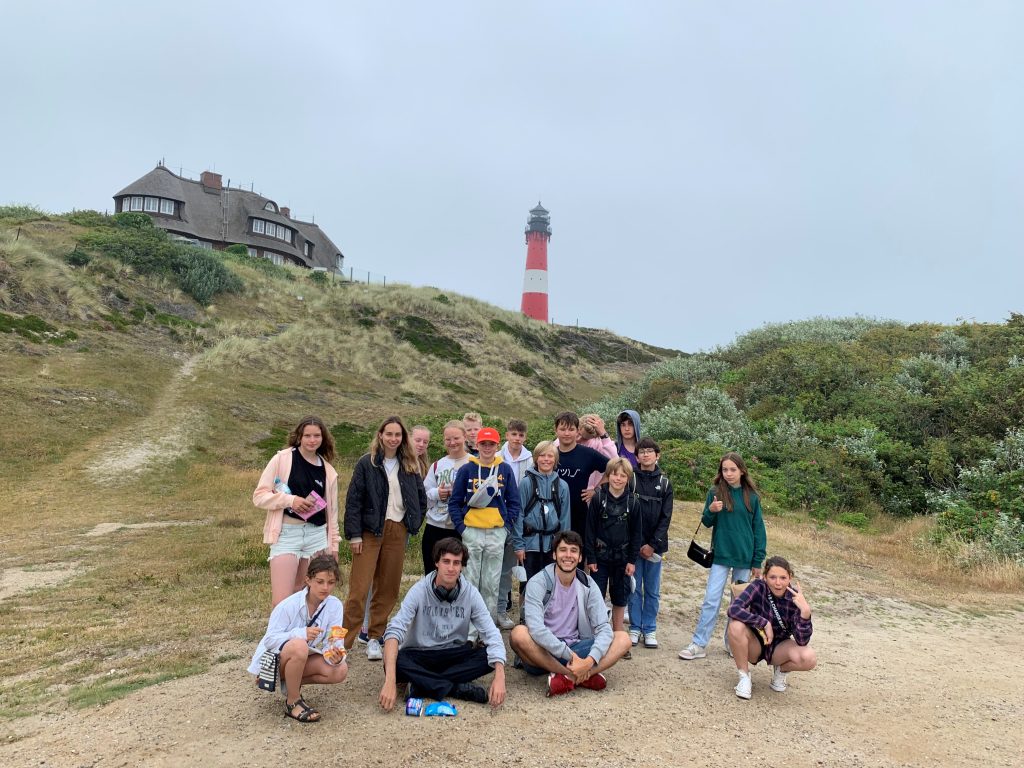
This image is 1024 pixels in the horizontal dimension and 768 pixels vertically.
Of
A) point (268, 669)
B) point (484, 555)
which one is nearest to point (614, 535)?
point (484, 555)

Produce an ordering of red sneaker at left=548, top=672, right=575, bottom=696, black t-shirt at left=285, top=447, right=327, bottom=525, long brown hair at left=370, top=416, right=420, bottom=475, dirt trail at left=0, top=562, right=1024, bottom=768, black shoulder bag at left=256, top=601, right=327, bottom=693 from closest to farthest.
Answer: dirt trail at left=0, top=562, right=1024, bottom=768 → black shoulder bag at left=256, top=601, right=327, bottom=693 → red sneaker at left=548, top=672, right=575, bottom=696 → black t-shirt at left=285, top=447, right=327, bottom=525 → long brown hair at left=370, top=416, right=420, bottom=475

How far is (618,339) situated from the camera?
5138cm

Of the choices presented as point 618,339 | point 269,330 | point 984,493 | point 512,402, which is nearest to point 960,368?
point 984,493

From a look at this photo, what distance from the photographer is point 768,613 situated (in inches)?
185

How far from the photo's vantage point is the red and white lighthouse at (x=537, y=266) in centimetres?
5441

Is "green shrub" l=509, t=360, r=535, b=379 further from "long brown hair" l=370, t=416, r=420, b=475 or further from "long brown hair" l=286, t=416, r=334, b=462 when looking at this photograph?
"long brown hair" l=286, t=416, r=334, b=462

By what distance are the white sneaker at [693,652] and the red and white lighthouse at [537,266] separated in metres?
49.1

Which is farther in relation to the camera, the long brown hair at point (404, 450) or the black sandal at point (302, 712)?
the long brown hair at point (404, 450)

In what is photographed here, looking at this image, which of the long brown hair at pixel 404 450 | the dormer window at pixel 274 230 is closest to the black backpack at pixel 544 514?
the long brown hair at pixel 404 450

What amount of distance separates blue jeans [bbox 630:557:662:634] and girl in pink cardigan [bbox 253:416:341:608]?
2532 millimetres

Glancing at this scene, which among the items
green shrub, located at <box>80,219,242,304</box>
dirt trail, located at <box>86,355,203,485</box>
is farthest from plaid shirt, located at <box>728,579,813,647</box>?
green shrub, located at <box>80,219,242,304</box>

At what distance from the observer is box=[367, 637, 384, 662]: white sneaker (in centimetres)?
505

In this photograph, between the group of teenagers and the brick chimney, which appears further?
the brick chimney

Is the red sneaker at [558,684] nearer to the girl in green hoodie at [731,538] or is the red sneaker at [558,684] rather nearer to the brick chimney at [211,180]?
the girl in green hoodie at [731,538]
